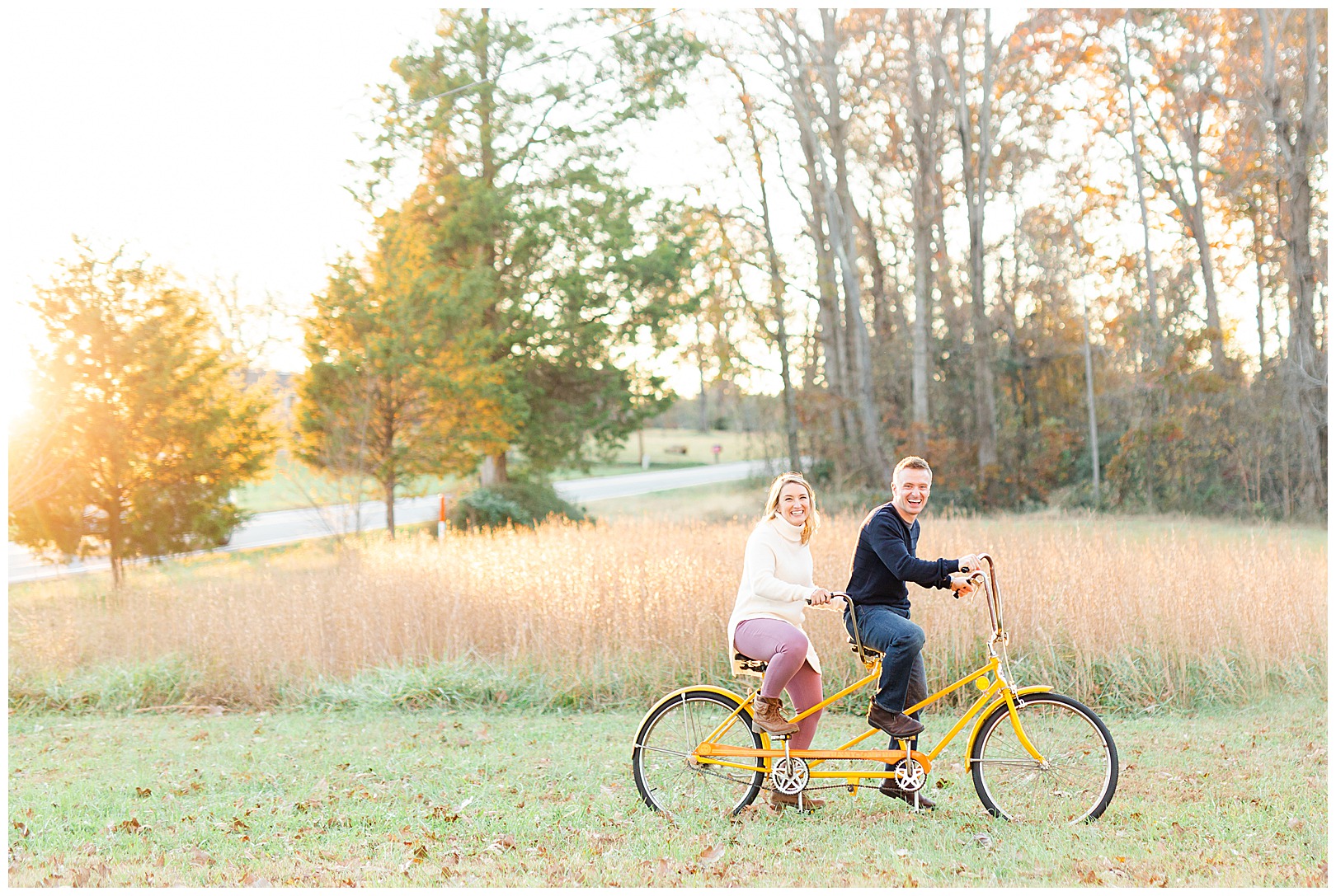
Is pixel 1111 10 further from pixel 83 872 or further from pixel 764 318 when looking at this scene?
pixel 83 872

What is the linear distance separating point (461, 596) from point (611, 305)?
15.2 meters

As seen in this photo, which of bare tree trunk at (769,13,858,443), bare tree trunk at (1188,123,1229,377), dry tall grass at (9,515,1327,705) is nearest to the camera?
dry tall grass at (9,515,1327,705)

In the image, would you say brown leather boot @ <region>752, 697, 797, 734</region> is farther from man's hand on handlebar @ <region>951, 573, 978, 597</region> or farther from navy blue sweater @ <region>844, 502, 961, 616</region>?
man's hand on handlebar @ <region>951, 573, 978, 597</region>

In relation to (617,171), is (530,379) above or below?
below

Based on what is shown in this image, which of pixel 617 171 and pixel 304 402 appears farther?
pixel 617 171

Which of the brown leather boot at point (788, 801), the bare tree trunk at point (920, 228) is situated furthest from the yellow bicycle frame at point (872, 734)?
the bare tree trunk at point (920, 228)

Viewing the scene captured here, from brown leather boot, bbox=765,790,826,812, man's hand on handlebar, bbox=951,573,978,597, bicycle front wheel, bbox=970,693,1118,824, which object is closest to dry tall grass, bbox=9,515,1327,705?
brown leather boot, bbox=765,790,826,812

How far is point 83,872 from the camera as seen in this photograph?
15.3ft

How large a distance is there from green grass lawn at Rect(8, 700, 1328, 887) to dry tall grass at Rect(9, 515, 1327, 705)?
2.90 feet

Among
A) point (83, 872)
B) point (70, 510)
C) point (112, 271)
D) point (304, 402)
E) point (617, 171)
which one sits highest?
point (617, 171)

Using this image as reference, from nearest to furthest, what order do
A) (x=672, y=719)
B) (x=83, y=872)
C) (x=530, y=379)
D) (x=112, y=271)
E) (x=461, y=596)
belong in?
1. (x=83, y=872)
2. (x=672, y=719)
3. (x=461, y=596)
4. (x=112, y=271)
5. (x=530, y=379)

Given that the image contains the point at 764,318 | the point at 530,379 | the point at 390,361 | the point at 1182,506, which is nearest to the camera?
the point at 390,361

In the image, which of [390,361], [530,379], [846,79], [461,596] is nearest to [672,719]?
[461,596]

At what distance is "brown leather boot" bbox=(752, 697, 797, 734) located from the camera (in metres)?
4.97
